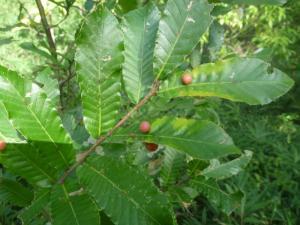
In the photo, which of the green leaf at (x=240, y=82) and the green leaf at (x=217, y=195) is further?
the green leaf at (x=217, y=195)

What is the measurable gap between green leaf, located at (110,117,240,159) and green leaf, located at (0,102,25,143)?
211mm

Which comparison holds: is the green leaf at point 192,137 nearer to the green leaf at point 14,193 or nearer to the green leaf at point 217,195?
the green leaf at point 14,193

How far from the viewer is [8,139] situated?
756 millimetres

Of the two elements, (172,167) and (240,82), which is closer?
(240,82)

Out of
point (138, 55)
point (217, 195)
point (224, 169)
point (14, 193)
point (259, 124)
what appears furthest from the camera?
point (259, 124)

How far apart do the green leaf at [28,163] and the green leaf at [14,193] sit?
0.76ft

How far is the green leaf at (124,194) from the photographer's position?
74cm

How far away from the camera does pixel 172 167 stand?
1.33 metres

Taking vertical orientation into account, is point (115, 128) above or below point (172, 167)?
above

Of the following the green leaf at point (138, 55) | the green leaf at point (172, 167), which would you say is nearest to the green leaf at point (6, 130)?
the green leaf at point (138, 55)

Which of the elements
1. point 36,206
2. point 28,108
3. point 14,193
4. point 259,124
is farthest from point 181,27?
point 259,124

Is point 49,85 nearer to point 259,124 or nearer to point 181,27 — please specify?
point 181,27

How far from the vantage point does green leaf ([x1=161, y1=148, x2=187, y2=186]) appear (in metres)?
1.32

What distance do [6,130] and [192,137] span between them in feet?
1.07
